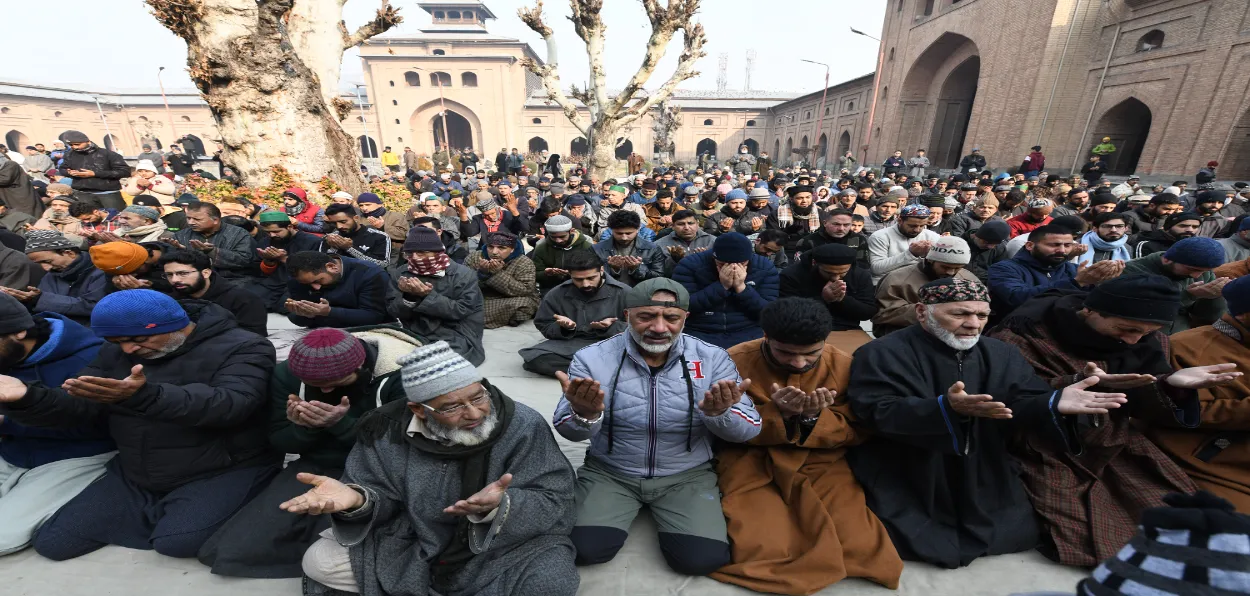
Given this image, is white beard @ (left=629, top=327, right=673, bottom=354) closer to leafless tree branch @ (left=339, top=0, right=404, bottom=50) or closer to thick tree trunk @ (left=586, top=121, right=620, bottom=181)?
leafless tree branch @ (left=339, top=0, right=404, bottom=50)

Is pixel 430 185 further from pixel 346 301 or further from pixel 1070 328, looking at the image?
pixel 1070 328

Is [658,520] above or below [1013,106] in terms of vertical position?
below

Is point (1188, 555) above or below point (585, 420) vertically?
above

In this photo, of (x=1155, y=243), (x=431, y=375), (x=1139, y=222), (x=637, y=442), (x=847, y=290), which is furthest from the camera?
(x=1139, y=222)

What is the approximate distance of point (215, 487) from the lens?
8.38 ft

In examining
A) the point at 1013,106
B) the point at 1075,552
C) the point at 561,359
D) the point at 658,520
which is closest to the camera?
the point at 1075,552

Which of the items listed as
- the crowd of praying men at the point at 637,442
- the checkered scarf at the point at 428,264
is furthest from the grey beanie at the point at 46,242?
the checkered scarf at the point at 428,264

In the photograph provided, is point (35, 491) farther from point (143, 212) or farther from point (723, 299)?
point (723, 299)

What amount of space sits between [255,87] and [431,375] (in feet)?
35.7

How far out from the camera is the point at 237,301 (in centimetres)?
365

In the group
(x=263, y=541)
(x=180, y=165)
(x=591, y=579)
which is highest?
(x=180, y=165)

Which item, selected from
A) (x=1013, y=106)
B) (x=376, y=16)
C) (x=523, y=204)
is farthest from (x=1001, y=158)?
(x=376, y=16)

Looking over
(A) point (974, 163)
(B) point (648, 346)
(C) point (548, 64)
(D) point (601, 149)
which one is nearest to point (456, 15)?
(C) point (548, 64)

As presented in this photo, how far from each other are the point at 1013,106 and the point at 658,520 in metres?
23.5
